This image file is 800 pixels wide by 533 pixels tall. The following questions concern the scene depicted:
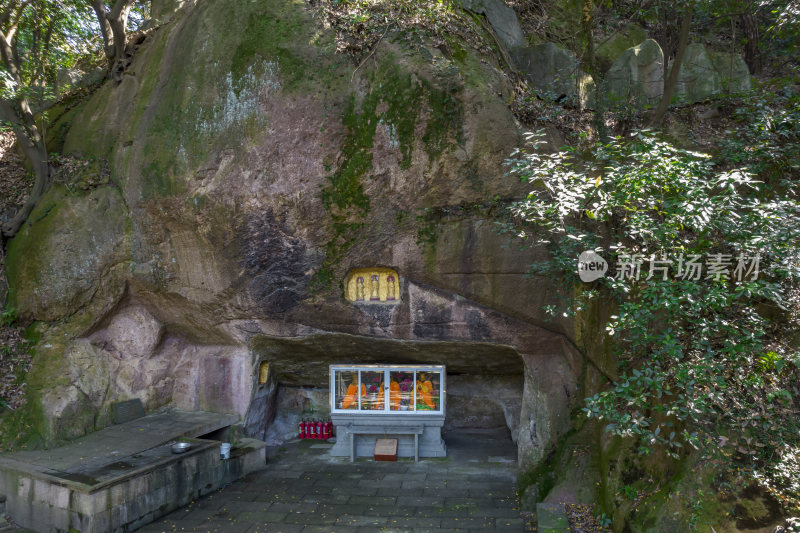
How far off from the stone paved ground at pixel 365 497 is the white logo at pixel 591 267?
3.97 meters

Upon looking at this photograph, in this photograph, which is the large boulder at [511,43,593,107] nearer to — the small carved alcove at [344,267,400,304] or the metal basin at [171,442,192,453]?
the small carved alcove at [344,267,400,304]

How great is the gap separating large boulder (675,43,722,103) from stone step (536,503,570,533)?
7.76 m

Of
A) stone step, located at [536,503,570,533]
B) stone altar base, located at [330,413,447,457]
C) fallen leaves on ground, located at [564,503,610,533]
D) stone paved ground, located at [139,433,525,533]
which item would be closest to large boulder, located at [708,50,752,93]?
fallen leaves on ground, located at [564,503,610,533]

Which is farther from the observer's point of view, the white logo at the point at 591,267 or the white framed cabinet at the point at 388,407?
the white framed cabinet at the point at 388,407

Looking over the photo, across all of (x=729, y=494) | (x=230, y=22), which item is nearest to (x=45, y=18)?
(x=230, y=22)

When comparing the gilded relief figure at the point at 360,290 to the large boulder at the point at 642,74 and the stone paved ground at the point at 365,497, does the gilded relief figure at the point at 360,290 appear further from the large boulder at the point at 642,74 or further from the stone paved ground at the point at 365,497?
the large boulder at the point at 642,74

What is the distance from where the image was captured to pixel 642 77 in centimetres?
1027

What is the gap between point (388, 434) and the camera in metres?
11.0

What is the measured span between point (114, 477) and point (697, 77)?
1235 centimetres

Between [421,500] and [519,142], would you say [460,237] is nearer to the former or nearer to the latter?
[519,142]

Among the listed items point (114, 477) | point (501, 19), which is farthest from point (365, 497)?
point (501, 19)

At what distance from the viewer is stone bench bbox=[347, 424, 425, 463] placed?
35.3 feet

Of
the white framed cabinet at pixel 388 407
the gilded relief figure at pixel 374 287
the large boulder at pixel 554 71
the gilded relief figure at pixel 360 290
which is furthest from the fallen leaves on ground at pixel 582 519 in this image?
the large boulder at pixel 554 71

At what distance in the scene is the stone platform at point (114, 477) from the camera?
7.39 m
